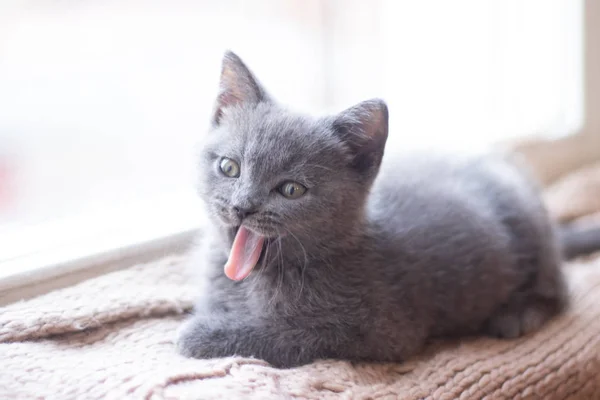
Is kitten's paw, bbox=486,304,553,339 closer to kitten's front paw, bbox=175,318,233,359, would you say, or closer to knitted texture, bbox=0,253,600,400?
knitted texture, bbox=0,253,600,400

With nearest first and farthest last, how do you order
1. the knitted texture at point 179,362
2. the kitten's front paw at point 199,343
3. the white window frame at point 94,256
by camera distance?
the knitted texture at point 179,362
the kitten's front paw at point 199,343
the white window frame at point 94,256

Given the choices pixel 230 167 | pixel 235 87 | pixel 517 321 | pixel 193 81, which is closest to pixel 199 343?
pixel 230 167

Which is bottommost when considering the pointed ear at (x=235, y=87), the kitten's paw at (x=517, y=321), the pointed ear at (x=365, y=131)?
the kitten's paw at (x=517, y=321)

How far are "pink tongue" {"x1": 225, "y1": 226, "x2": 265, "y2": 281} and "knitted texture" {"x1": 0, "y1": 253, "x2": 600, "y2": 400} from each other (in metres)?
0.13

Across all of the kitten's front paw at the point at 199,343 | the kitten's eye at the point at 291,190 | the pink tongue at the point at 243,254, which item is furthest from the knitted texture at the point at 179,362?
the kitten's eye at the point at 291,190

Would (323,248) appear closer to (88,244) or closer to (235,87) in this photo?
(235,87)

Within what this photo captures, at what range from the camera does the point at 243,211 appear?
38.0 inches

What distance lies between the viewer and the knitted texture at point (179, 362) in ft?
3.04

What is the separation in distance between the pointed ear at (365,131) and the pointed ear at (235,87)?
0.15m

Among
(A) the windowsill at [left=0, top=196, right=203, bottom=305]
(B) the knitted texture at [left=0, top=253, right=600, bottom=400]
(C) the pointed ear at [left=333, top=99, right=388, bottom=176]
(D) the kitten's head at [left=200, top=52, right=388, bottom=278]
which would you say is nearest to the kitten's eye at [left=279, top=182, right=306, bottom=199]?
(D) the kitten's head at [left=200, top=52, right=388, bottom=278]

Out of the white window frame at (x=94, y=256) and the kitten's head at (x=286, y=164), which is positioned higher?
the kitten's head at (x=286, y=164)

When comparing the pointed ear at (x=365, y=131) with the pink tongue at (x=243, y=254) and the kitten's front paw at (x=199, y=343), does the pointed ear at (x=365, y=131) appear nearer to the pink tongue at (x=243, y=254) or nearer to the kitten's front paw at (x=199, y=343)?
the pink tongue at (x=243, y=254)

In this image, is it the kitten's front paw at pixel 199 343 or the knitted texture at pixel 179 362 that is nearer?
the knitted texture at pixel 179 362

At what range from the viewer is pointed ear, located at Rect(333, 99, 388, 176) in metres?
1.02
